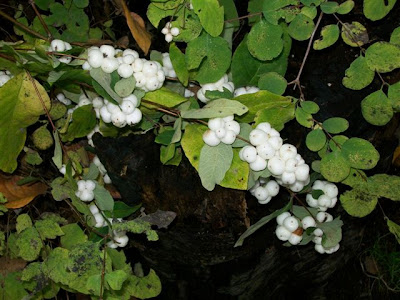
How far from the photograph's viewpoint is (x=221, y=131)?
41.0 inches

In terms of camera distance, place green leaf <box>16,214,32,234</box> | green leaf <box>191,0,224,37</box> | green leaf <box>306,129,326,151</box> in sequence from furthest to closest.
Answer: green leaf <box>16,214,32,234</box> → green leaf <box>306,129,326,151</box> → green leaf <box>191,0,224,37</box>

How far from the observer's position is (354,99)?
1.23 metres

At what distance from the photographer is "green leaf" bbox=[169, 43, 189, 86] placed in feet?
3.60

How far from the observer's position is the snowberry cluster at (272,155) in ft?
3.42

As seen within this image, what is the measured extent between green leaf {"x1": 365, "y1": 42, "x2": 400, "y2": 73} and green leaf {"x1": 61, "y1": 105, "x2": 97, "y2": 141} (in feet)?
2.24

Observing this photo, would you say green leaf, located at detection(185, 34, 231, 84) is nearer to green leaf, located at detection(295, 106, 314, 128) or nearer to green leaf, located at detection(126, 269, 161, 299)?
green leaf, located at detection(295, 106, 314, 128)

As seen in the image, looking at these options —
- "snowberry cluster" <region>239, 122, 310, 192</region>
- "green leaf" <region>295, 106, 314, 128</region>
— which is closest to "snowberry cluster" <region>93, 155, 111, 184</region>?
"snowberry cluster" <region>239, 122, 310, 192</region>

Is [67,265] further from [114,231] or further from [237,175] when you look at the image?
[237,175]

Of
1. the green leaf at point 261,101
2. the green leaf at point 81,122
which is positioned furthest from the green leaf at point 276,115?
the green leaf at point 81,122

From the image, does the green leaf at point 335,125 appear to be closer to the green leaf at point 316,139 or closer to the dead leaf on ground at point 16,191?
the green leaf at point 316,139

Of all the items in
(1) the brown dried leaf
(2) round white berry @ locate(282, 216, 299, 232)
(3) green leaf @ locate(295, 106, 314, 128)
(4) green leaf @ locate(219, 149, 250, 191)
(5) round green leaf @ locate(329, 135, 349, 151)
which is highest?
(1) the brown dried leaf

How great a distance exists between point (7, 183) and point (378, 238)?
1.45 m

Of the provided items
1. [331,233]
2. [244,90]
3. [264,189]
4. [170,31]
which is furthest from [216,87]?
[331,233]

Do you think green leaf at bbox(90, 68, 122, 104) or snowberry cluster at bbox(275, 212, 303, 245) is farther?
snowberry cluster at bbox(275, 212, 303, 245)
